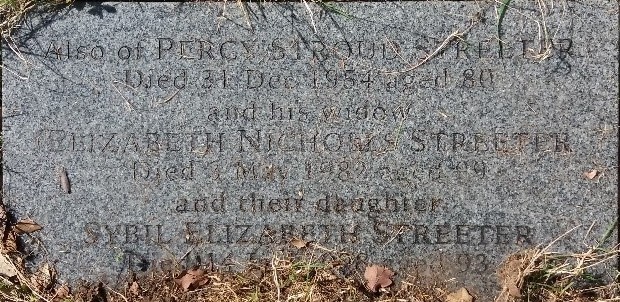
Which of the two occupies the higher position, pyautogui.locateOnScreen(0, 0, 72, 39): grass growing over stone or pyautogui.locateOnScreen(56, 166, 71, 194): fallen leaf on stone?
pyautogui.locateOnScreen(0, 0, 72, 39): grass growing over stone

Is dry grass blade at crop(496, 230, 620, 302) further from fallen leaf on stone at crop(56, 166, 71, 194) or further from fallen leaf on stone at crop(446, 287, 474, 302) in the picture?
fallen leaf on stone at crop(56, 166, 71, 194)

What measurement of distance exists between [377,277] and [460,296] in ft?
1.19

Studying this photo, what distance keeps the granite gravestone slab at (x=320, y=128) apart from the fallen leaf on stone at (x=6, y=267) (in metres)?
0.27

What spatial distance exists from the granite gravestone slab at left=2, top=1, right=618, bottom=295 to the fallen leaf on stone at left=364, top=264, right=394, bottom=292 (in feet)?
0.26

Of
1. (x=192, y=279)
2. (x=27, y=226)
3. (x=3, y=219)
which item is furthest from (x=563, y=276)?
(x=3, y=219)

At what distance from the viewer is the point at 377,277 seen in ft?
9.20

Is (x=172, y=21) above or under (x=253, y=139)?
above

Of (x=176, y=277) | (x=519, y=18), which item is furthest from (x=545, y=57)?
(x=176, y=277)

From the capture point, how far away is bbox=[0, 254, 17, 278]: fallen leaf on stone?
112 inches

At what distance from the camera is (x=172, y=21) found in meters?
2.81

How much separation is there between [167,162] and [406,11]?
120 centimetres

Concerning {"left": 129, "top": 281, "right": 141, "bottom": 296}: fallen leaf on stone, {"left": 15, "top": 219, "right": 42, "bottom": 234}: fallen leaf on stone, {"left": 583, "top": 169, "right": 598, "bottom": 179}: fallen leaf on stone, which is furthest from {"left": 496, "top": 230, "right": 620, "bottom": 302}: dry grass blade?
{"left": 15, "top": 219, "right": 42, "bottom": 234}: fallen leaf on stone

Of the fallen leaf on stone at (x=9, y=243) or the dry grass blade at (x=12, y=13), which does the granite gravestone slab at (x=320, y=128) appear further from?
the fallen leaf on stone at (x=9, y=243)

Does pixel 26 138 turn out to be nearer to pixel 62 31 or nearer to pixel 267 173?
pixel 62 31
